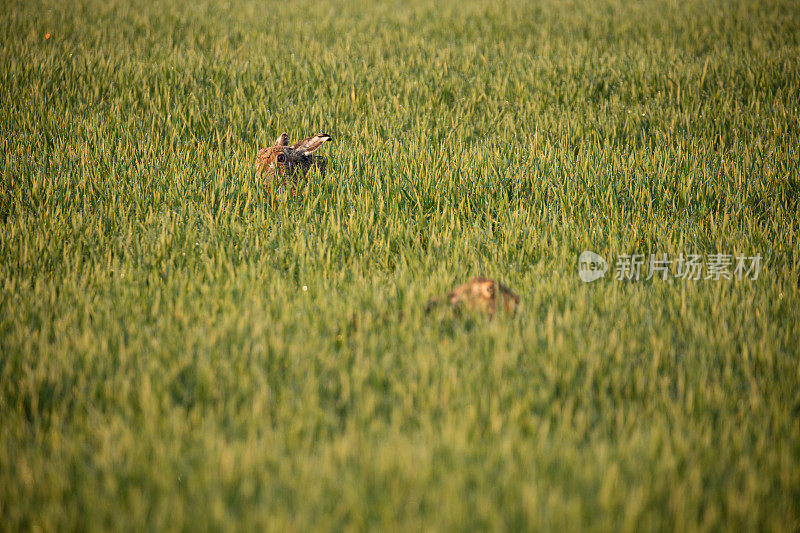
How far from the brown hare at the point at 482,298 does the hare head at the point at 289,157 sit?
187cm

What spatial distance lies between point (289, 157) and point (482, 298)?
209cm

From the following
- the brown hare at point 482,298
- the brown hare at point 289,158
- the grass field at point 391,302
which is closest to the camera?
the grass field at point 391,302

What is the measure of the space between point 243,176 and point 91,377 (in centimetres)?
221

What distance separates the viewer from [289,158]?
13.7 ft

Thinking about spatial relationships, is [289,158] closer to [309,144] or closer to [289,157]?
[289,157]

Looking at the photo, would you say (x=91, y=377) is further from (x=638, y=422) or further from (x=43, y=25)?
(x=43, y=25)

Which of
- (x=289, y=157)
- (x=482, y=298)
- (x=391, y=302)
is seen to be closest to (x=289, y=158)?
(x=289, y=157)

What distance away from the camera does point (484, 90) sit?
643 cm

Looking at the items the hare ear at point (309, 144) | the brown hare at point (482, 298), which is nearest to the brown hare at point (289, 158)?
the hare ear at point (309, 144)

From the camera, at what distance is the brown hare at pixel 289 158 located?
4125 mm

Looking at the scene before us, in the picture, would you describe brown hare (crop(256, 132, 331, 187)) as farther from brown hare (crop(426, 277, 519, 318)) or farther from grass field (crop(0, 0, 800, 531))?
brown hare (crop(426, 277, 519, 318))

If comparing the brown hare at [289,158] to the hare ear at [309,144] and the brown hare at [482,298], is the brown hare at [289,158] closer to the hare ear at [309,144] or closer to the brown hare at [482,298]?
the hare ear at [309,144]

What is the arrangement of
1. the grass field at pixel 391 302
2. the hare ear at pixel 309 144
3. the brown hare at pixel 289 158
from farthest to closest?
the hare ear at pixel 309 144, the brown hare at pixel 289 158, the grass field at pixel 391 302

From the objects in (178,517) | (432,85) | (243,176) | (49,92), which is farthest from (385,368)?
(49,92)
